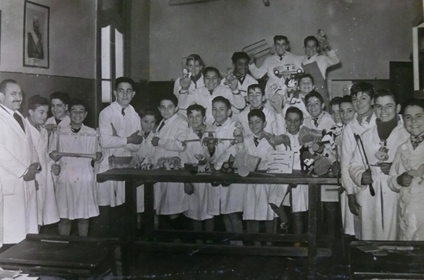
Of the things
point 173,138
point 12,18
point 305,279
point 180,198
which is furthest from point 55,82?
point 305,279

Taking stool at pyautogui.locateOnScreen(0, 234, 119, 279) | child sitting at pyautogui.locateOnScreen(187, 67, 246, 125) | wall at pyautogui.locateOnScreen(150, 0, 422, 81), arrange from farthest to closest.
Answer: child sitting at pyautogui.locateOnScreen(187, 67, 246, 125), wall at pyautogui.locateOnScreen(150, 0, 422, 81), stool at pyautogui.locateOnScreen(0, 234, 119, 279)

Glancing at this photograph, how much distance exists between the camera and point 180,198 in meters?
2.58

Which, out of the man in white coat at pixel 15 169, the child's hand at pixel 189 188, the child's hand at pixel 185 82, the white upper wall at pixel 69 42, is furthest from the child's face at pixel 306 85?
the man in white coat at pixel 15 169

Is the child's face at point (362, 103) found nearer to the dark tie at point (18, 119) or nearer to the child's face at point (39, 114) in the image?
the child's face at point (39, 114)

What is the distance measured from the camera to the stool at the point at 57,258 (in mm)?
2115

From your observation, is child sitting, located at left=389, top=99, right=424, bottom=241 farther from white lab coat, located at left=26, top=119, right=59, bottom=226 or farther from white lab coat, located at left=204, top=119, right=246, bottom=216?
white lab coat, located at left=26, top=119, right=59, bottom=226

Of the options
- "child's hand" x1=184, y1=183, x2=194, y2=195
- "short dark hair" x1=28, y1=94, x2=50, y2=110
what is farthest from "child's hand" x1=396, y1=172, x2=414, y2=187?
"short dark hair" x1=28, y1=94, x2=50, y2=110

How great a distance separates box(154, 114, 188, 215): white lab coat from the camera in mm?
2549

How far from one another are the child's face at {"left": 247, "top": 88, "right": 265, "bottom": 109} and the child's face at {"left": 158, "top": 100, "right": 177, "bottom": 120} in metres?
0.41

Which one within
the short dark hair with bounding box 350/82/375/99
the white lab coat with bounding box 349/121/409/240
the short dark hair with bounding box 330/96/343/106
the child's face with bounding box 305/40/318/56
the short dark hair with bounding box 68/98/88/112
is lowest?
the white lab coat with bounding box 349/121/409/240

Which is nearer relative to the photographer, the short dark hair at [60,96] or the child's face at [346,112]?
the child's face at [346,112]

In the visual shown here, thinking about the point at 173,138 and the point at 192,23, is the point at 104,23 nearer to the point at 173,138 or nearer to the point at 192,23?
the point at 192,23

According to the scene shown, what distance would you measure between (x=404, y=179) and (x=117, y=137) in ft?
4.91

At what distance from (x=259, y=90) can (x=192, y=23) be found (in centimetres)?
48
